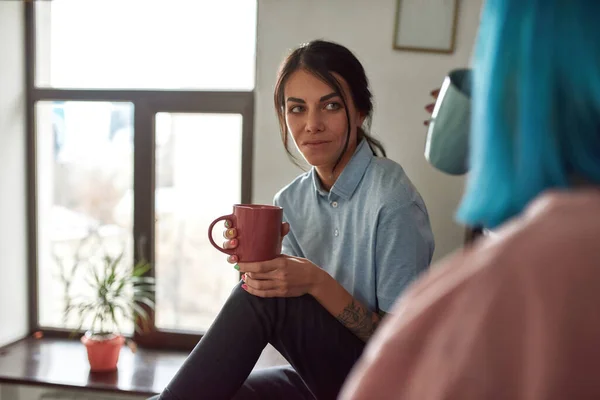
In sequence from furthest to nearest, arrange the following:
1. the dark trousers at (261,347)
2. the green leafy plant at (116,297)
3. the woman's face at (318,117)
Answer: the green leafy plant at (116,297) → the woman's face at (318,117) → the dark trousers at (261,347)

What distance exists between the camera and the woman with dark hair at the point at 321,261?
0.98 meters

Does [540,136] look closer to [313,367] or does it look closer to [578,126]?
Result: [578,126]

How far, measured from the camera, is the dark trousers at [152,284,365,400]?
37.1 inches

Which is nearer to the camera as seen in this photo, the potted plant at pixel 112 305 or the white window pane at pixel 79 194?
the potted plant at pixel 112 305

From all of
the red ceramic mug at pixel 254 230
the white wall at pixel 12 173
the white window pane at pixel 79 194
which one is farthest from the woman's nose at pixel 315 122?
the white wall at pixel 12 173

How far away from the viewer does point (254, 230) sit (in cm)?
100

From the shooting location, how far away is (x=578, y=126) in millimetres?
404

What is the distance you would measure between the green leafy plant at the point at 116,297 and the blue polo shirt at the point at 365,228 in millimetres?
911

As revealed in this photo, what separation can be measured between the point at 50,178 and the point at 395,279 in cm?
176

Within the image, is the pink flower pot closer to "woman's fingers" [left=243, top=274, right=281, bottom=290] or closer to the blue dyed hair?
"woman's fingers" [left=243, top=274, right=281, bottom=290]

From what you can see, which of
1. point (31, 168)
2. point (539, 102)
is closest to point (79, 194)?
point (31, 168)

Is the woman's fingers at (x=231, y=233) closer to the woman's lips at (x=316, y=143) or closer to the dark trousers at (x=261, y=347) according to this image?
the dark trousers at (x=261, y=347)

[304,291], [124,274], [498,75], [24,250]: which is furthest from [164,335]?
[498,75]

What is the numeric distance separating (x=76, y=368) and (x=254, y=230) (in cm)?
139
